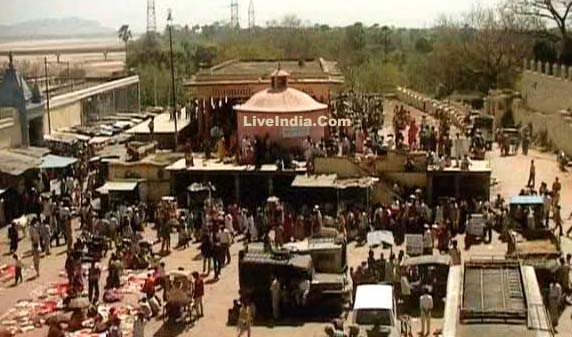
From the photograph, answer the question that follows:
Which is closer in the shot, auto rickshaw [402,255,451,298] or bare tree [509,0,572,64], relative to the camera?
auto rickshaw [402,255,451,298]

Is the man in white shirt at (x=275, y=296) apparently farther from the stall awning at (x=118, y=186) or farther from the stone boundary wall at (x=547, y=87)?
the stone boundary wall at (x=547, y=87)

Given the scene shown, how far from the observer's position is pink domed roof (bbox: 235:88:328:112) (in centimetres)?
2942

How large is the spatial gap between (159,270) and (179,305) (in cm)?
184

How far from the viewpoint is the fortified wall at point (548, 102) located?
3438 cm

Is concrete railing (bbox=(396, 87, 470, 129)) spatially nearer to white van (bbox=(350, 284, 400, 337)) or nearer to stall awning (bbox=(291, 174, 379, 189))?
stall awning (bbox=(291, 174, 379, 189))

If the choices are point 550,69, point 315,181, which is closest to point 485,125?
point 550,69

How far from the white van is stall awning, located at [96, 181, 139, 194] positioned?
11455 mm

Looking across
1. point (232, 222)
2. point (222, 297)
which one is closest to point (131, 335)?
point (222, 297)

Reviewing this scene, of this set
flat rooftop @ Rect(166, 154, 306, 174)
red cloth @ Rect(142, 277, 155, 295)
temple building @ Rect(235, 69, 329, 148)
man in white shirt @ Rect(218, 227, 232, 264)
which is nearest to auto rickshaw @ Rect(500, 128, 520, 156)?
temple building @ Rect(235, 69, 329, 148)

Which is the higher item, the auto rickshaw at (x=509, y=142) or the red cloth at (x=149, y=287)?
the auto rickshaw at (x=509, y=142)

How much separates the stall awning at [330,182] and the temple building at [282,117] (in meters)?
3.17

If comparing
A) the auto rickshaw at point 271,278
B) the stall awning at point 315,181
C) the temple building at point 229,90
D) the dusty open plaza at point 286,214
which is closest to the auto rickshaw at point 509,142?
the dusty open plaza at point 286,214

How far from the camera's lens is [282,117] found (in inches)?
1139

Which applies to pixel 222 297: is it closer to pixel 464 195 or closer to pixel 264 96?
pixel 464 195
